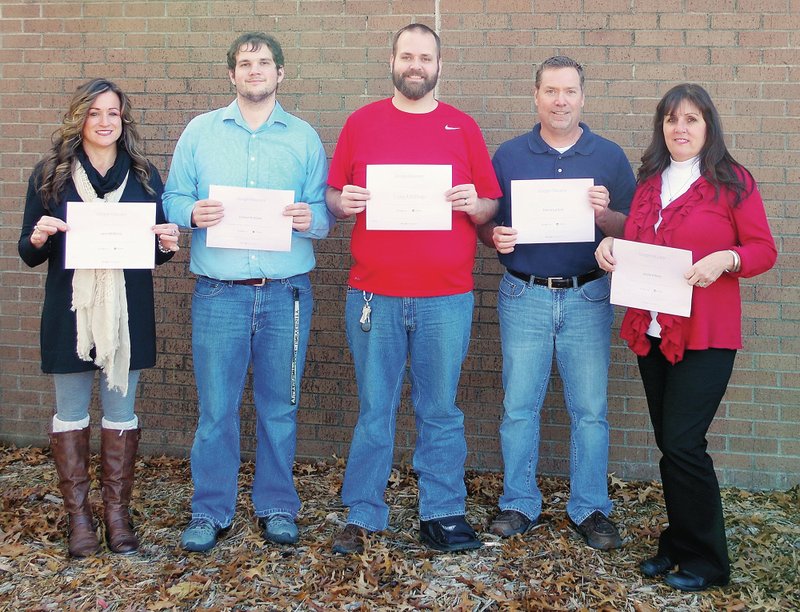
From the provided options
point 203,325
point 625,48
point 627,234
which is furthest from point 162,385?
point 625,48

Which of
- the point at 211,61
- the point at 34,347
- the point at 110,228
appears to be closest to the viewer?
the point at 110,228

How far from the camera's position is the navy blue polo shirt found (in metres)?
4.10

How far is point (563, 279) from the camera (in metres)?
4.11

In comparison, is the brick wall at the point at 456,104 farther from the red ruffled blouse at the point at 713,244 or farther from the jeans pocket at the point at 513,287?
the red ruffled blouse at the point at 713,244

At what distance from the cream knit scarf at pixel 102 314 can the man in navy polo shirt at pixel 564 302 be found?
196 cm

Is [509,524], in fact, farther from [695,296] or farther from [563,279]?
[695,296]

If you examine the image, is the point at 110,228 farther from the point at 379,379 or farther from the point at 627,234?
the point at 627,234

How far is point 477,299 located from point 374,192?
1.64 metres

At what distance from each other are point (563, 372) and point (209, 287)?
1946 mm

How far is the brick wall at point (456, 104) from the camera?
4953mm

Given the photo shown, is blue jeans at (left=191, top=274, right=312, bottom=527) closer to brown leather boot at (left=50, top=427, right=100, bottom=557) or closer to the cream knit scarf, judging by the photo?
the cream knit scarf

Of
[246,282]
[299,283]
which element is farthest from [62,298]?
[299,283]

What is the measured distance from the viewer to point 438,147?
156 inches

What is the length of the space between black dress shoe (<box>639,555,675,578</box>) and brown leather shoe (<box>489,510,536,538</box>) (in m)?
0.68
